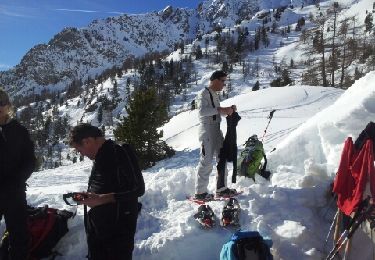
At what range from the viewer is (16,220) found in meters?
4.71

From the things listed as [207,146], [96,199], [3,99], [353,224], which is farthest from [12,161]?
[353,224]

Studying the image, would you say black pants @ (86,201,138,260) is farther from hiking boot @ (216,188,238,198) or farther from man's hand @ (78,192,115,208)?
hiking boot @ (216,188,238,198)

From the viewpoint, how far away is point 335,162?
24.7 ft

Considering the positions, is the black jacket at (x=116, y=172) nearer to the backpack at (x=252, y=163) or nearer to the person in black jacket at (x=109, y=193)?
the person in black jacket at (x=109, y=193)

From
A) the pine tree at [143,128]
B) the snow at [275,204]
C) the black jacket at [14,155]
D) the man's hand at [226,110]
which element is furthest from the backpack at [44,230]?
the pine tree at [143,128]

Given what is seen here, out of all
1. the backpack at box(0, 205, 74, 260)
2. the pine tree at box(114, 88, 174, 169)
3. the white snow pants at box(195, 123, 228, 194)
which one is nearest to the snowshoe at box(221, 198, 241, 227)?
the white snow pants at box(195, 123, 228, 194)

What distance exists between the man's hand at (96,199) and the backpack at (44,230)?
6.75 feet

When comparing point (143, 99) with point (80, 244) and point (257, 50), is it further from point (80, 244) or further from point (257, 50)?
point (257, 50)

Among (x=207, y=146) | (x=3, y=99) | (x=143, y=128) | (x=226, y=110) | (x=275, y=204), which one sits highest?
(x=3, y=99)

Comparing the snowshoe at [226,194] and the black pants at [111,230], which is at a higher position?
the black pants at [111,230]

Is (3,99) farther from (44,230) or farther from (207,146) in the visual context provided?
(207,146)

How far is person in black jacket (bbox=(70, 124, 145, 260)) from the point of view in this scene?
150 inches

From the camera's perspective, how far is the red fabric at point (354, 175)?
491cm

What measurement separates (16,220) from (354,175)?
3963 millimetres
